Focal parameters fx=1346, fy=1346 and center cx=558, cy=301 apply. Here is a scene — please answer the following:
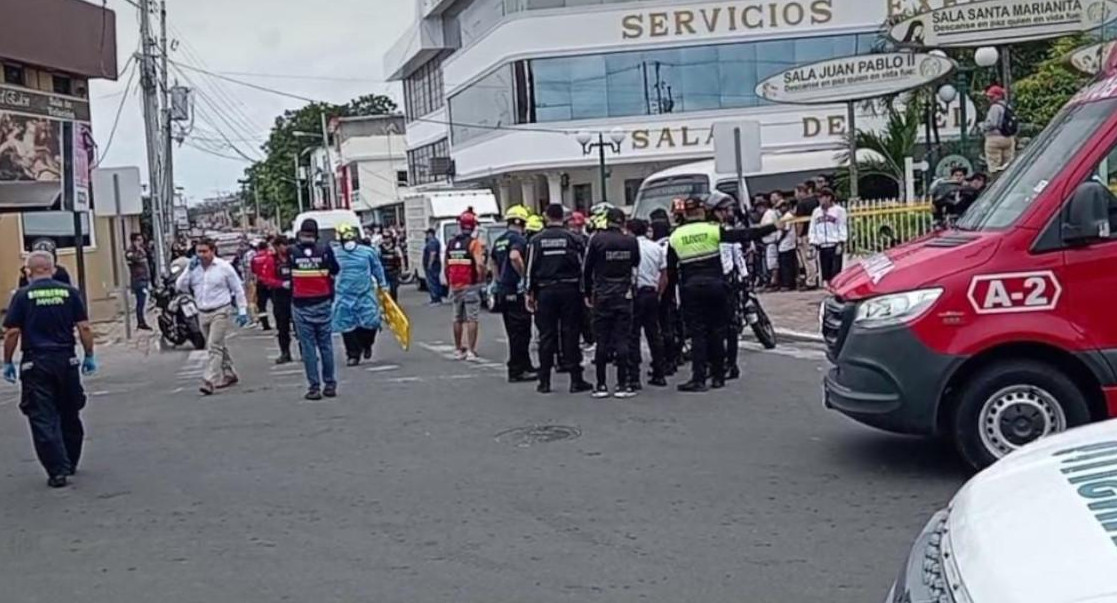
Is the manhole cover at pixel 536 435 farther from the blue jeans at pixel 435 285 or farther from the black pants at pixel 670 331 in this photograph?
the blue jeans at pixel 435 285

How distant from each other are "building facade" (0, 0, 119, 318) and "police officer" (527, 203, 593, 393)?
18.0m

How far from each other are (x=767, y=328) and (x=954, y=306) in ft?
25.7

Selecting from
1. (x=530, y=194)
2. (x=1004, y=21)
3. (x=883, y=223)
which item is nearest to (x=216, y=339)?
(x=883, y=223)

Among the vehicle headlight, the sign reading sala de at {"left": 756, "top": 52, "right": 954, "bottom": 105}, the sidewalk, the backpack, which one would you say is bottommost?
the sidewalk

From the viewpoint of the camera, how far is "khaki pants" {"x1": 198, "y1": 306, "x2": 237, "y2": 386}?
14641 mm

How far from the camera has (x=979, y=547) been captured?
3.14m

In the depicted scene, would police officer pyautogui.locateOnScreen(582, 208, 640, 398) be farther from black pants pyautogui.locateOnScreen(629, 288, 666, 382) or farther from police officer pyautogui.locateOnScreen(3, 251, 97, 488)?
police officer pyautogui.locateOnScreen(3, 251, 97, 488)

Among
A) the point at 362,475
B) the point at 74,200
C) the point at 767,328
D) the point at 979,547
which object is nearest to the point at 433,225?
the point at 74,200

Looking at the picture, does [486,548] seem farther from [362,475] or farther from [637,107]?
[637,107]

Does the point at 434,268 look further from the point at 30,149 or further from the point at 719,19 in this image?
the point at 719,19

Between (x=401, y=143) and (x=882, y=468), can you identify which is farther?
(x=401, y=143)

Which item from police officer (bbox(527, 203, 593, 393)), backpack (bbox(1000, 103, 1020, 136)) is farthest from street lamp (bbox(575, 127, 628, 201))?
police officer (bbox(527, 203, 593, 393))

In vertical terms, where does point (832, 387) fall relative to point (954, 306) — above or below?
below

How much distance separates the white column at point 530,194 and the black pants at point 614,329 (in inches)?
1482
